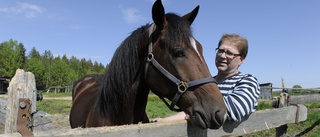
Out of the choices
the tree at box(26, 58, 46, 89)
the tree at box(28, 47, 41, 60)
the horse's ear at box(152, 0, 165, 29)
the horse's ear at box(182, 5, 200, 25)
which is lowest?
the tree at box(26, 58, 46, 89)

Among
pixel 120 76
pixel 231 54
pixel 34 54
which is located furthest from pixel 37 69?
pixel 231 54

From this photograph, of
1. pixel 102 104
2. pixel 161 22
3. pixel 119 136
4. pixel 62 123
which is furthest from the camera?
pixel 62 123

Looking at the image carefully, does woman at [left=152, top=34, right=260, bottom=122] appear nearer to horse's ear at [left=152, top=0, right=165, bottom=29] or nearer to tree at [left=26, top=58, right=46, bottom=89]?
horse's ear at [left=152, top=0, right=165, bottom=29]

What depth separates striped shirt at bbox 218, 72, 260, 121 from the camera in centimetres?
213

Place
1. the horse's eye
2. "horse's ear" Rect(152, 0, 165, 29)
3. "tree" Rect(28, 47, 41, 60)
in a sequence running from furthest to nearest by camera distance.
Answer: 1. "tree" Rect(28, 47, 41, 60)
2. "horse's ear" Rect(152, 0, 165, 29)
3. the horse's eye

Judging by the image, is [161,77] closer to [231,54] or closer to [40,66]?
[231,54]

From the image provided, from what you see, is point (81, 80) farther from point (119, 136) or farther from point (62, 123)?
point (119, 136)

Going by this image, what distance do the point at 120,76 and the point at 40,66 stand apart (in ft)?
193

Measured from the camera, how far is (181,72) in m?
2.29

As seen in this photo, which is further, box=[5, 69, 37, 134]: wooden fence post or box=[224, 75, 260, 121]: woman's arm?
box=[224, 75, 260, 121]: woman's arm

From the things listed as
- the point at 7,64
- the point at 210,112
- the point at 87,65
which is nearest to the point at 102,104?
the point at 210,112

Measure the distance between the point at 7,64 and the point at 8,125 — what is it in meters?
53.0

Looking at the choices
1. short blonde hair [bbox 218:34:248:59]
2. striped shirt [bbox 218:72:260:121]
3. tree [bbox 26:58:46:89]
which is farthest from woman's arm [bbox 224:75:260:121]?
tree [bbox 26:58:46:89]

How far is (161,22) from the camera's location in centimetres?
254
